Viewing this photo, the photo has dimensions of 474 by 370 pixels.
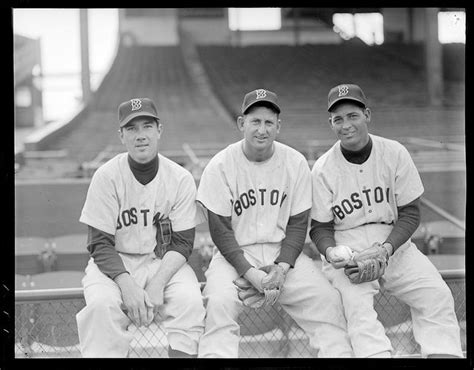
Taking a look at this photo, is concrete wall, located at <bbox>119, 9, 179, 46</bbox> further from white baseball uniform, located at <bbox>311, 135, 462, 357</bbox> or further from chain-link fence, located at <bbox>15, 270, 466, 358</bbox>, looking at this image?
chain-link fence, located at <bbox>15, 270, 466, 358</bbox>

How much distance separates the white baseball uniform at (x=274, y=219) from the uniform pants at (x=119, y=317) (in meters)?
0.12

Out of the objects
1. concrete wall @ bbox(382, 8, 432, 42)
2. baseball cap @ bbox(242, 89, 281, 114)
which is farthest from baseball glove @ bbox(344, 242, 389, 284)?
concrete wall @ bbox(382, 8, 432, 42)

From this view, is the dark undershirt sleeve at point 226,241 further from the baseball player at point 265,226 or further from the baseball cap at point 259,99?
the baseball cap at point 259,99

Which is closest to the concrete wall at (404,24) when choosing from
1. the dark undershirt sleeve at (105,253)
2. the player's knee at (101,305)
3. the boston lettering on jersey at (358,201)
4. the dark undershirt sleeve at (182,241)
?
the boston lettering on jersey at (358,201)

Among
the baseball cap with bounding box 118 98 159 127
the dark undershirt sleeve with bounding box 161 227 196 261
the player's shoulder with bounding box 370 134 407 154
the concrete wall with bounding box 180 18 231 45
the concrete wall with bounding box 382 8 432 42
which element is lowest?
the dark undershirt sleeve with bounding box 161 227 196 261

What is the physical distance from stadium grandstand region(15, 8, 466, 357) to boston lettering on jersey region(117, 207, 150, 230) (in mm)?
325

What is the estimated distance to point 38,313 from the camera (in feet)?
10.8

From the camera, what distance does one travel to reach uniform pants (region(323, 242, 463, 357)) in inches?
120

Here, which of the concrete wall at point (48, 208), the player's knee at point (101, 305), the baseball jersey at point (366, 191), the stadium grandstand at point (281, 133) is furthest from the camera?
the concrete wall at point (48, 208)

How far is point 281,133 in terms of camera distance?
4535mm

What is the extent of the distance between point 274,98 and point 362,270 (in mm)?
786

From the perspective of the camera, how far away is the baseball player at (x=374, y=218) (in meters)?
3.12

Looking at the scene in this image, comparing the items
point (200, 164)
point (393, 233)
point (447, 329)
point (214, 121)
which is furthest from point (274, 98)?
point (214, 121)
